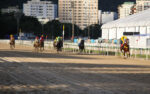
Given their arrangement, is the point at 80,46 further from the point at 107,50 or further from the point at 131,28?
the point at 131,28

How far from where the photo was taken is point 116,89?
8.98m

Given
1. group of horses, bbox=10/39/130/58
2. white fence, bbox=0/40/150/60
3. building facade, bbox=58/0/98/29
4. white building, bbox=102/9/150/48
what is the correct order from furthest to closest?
building facade, bbox=58/0/98/29
white building, bbox=102/9/150/48
white fence, bbox=0/40/150/60
group of horses, bbox=10/39/130/58

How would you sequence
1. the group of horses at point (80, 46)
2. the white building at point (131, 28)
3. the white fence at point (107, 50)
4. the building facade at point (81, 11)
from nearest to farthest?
the group of horses at point (80, 46) → the white fence at point (107, 50) → the white building at point (131, 28) → the building facade at point (81, 11)

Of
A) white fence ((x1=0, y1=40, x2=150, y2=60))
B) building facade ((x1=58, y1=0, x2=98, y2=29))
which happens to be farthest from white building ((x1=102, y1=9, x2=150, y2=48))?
building facade ((x1=58, y1=0, x2=98, y2=29))

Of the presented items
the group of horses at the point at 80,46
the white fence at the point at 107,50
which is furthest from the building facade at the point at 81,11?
the group of horses at the point at 80,46

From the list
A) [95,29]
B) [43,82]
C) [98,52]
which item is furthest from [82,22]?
[43,82]

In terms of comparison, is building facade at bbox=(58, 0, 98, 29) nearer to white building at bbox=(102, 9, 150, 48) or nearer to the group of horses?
white building at bbox=(102, 9, 150, 48)

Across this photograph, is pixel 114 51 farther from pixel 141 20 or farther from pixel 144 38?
pixel 141 20

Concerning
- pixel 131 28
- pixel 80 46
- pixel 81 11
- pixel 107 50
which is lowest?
pixel 107 50

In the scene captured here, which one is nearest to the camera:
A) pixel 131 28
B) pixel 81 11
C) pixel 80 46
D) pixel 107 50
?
pixel 107 50

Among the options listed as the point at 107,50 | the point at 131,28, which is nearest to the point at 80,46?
the point at 107,50

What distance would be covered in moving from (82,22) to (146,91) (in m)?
178

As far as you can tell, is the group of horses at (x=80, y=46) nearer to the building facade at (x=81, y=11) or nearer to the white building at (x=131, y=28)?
the white building at (x=131, y=28)

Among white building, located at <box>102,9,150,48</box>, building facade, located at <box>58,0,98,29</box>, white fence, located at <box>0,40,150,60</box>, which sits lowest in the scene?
white fence, located at <box>0,40,150,60</box>
